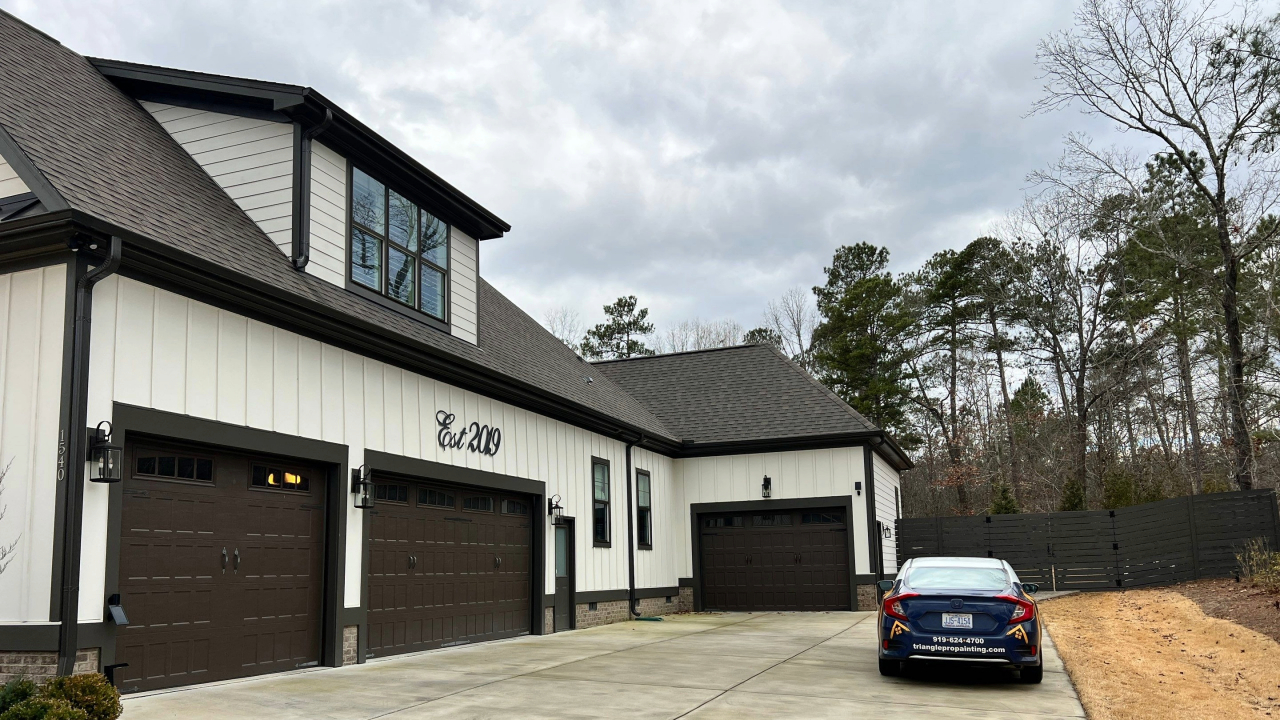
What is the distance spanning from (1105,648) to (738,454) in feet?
35.5

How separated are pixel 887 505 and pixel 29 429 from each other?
66.2ft

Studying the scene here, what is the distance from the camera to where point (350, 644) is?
1106cm

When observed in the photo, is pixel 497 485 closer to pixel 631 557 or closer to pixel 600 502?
pixel 600 502

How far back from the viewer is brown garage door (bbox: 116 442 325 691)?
8.42 m

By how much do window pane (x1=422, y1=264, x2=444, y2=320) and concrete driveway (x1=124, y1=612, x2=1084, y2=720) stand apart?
5015 mm

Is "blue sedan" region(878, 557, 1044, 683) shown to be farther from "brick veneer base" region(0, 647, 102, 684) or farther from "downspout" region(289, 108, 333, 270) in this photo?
"downspout" region(289, 108, 333, 270)

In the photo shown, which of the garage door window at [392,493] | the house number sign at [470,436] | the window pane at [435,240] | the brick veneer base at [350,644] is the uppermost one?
the window pane at [435,240]

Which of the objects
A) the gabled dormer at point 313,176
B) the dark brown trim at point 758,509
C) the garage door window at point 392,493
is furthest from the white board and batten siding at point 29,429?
the dark brown trim at point 758,509

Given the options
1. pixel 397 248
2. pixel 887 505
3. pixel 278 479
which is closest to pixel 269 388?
pixel 278 479

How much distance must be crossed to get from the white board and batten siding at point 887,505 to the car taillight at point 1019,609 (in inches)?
488

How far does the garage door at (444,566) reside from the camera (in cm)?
1199

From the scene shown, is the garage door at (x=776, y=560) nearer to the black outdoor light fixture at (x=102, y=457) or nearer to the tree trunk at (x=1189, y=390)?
the tree trunk at (x=1189, y=390)

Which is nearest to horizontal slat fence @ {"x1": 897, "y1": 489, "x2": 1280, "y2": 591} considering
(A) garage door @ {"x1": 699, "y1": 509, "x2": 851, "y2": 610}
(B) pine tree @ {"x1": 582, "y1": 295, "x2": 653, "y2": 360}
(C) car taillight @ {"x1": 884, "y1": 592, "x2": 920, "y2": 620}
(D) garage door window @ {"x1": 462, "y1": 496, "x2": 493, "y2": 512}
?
(A) garage door @ {"x1": 699, "y1": 509, "x2": 851, "y2": 610}

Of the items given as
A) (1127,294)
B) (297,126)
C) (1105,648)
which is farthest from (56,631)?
(1127,294)
